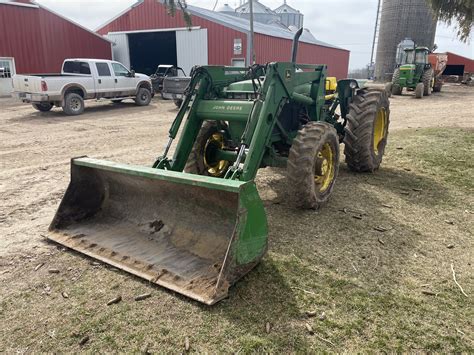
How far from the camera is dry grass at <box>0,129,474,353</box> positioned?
275cm

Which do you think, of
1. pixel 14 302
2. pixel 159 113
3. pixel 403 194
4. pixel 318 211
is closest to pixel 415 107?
pixel 159 113

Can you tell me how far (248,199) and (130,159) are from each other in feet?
16.7

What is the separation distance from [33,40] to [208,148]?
19183mm

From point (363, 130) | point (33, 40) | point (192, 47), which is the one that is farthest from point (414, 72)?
point (33, 40)

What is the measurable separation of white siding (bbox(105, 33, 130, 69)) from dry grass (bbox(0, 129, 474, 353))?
23.3 meters

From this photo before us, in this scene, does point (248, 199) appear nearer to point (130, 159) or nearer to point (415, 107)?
point (130, 159)

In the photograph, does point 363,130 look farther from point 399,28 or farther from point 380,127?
point 399,28

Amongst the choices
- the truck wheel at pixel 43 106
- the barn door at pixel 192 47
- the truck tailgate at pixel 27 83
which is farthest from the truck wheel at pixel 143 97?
the barn door at pixel 192 47

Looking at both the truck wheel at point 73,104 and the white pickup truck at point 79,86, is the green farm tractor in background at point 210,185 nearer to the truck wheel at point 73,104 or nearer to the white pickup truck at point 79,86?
the white pickup truck at point 79,86

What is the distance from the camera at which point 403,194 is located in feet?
18.4

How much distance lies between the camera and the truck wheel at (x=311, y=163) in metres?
4.38

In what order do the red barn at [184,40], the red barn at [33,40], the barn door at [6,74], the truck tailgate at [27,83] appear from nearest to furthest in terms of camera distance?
the truck tailgate at [27,83] → the red barn at [33,40] → the barn door at [6,74] → the red barn at [184,40]

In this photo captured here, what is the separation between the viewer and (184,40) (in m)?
23.3

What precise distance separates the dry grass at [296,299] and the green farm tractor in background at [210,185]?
206 millimetres
